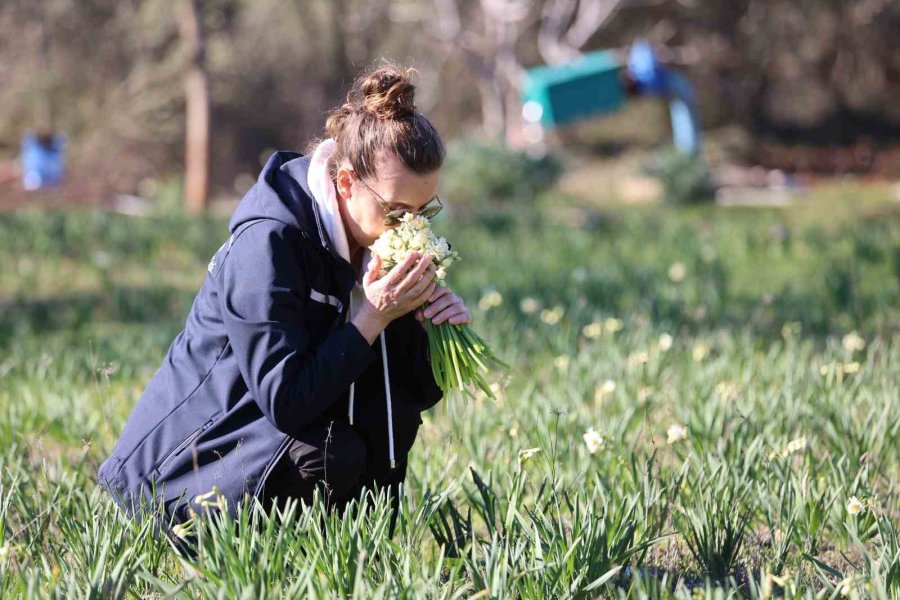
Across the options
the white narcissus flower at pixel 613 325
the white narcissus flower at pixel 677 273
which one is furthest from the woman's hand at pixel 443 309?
the white narcissus flower at pixel 677 273

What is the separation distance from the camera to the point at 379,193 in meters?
2.15

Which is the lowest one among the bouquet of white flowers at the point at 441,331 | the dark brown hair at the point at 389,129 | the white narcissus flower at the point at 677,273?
the white narcissus flower at the point at 677,273

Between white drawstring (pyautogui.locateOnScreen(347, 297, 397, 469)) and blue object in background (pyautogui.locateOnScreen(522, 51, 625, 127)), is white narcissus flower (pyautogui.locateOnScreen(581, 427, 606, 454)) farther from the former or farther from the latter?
blue object in background (pyautogui.locateOnScreen(522, 51, 625, 127))

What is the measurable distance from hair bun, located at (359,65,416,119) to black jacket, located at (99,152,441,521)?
230 mm

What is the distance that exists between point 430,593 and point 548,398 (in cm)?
152

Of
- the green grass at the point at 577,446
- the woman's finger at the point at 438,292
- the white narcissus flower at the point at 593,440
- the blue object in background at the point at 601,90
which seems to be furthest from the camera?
the blue object in background at the point at 601,90

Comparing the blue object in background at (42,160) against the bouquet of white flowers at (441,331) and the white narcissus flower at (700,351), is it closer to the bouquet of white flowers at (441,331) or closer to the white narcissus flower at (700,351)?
the white narcissus flower at (700,351)

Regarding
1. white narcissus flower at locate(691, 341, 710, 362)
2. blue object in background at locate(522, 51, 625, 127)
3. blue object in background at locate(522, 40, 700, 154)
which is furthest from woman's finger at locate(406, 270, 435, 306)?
blue object in background at locate(522, 51, 625, 127)

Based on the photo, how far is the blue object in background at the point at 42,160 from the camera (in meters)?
11.1

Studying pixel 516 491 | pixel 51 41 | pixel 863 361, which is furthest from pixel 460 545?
pixel 51 41

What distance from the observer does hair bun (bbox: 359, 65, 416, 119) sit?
2.12 metres

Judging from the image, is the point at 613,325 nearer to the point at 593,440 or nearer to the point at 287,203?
the point at 593,440

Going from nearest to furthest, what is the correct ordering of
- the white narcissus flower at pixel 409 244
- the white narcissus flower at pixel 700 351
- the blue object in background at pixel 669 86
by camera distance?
the white narcissus flower at pixel 409 244, the white narcissus flower at pixel 700 351, the blue object in background at pixel 669 86

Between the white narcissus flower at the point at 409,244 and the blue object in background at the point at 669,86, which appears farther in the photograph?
the blue object in background at the point at 669,86
